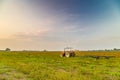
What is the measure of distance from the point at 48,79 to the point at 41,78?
88 cm

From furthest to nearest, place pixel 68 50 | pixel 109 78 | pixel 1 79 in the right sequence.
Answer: pixel 68 50, pixel 109 78, pixel 1 79

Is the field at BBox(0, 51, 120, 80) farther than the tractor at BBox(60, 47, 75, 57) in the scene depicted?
No

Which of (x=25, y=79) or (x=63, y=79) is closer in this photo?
(x=63, y=79)

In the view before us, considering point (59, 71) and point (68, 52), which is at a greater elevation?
point (68, 52)

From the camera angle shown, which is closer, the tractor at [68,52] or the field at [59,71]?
the field at [59,71]

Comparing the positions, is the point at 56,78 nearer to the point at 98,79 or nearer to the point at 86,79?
the point at 86,79

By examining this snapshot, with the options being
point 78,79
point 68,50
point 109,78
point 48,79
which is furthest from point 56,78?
point 68,50

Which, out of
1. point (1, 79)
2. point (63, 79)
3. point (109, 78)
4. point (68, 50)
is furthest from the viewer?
point (68, 50)

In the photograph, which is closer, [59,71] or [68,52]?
[59,71]

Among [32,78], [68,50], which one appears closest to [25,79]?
[32,78]

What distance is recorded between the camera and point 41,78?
58.9ft

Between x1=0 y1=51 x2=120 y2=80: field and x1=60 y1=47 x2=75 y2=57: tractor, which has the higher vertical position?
x1=60 y1=47 x2=75 y2=57: tractor

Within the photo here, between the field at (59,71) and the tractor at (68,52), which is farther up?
the tractor at (68,52)

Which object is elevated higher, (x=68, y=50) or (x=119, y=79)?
(x=68, y=50)
